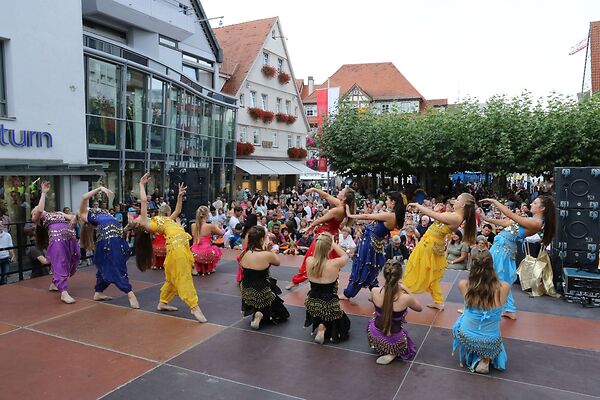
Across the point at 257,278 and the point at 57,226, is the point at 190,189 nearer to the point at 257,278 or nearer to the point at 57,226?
the point at 57,226

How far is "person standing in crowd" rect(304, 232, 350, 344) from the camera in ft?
16.0

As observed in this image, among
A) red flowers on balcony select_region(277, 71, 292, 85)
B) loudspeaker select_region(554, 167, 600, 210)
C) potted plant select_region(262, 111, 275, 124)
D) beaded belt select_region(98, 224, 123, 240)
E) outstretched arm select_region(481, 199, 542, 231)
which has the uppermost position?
red flowers on balcony select_region(277, 71, 292, 85)

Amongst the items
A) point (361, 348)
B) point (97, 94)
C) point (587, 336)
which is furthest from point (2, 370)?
point (97, 94)

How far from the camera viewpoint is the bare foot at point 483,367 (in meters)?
4.23

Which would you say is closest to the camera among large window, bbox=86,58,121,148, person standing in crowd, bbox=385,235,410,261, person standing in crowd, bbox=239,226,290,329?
person standing in crowd, bbox=239,226,290,329

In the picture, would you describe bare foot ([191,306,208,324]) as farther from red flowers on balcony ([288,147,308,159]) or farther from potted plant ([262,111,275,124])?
red flowers on balcony ([288,147,308,159])

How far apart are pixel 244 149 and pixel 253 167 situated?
1324 mm

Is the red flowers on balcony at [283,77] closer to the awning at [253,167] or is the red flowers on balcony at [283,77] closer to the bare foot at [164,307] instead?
the awning at [253,167]

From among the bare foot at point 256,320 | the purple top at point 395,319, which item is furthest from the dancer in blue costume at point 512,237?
the bare foot at point 256,320

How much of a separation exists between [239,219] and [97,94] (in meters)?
5.92

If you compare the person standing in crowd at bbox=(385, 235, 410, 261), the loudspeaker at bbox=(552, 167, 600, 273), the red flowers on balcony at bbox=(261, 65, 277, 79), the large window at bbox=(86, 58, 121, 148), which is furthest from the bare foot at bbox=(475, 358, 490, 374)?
the red flowers on balcony at bbox=(261, 65, 277, 79)

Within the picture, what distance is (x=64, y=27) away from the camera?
37.0 ft

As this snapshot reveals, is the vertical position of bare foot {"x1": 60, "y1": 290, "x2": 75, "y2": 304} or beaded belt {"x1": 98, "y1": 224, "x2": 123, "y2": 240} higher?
beaded belt {"x1": 98, "y1": 224, "x2": 123, "y2": 240}

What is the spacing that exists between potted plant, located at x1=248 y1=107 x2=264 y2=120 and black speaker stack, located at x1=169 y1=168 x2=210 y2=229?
1840cm
